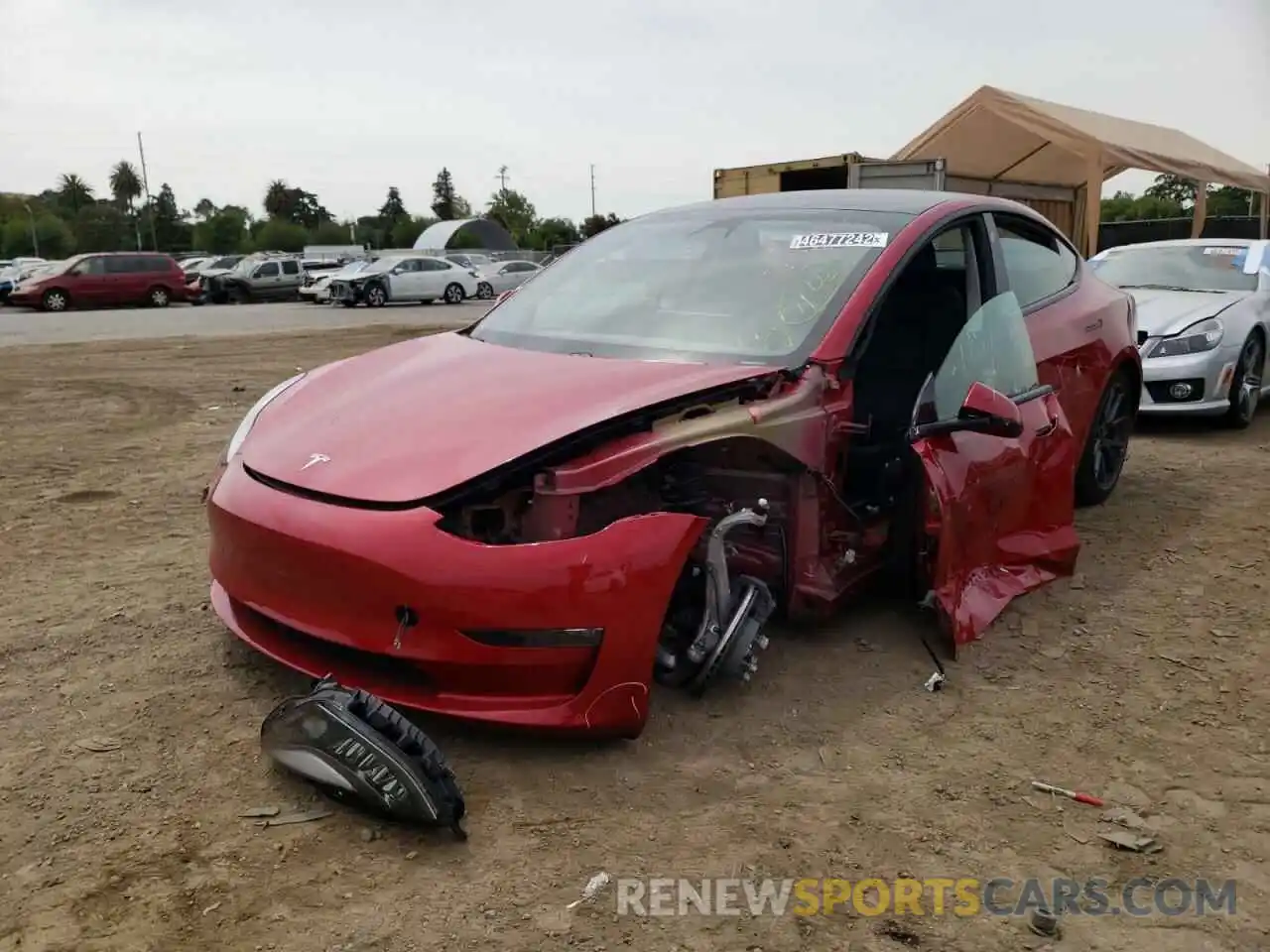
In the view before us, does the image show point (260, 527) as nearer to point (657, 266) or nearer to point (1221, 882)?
point (657, 266)

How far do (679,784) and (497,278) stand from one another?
28.5m

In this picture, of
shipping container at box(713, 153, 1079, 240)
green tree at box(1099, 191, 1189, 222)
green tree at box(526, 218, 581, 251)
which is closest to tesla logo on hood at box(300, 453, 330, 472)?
shipping container at box(713, 153, 1079, 240)

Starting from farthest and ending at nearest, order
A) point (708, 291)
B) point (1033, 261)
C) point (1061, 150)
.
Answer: point (1061, 150) → point (1033, 261) → point (708, 291)

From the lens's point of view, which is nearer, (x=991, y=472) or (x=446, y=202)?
(x=991, y=472)

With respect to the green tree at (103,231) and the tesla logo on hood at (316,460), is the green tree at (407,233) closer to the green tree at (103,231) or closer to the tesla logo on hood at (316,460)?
the green tree at (103,231)

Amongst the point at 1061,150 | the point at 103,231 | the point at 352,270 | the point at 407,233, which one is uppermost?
the point at 103,231

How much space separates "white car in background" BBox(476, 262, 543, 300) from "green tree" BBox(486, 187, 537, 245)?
56.9 metres

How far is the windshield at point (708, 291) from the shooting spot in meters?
3.28

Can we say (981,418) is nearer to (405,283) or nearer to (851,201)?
(851,201)

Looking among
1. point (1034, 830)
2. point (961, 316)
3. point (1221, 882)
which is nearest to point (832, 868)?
point (1034, 830)

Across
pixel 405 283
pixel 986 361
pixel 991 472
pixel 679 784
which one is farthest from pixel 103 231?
pixel 679 784

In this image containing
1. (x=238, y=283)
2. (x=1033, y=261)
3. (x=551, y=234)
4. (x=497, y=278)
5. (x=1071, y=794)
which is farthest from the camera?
(x=551, y=234)

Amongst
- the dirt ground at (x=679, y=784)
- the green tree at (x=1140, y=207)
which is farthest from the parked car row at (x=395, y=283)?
the green tree at (x=1140, y=207)

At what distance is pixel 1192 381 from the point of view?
22.1 feet
